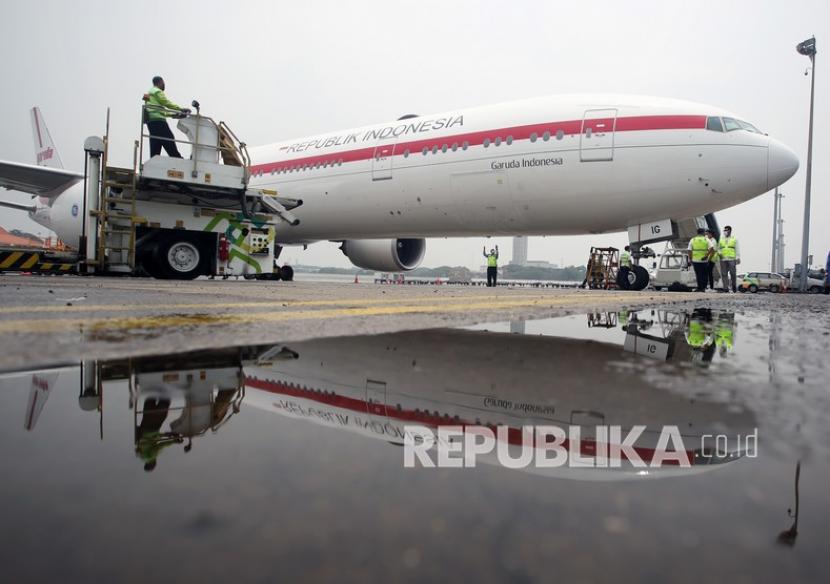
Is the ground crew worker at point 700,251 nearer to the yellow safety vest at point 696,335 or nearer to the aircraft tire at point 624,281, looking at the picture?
the aircraft tire at point 624,281

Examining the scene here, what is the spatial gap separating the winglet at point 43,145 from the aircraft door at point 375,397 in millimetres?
19457

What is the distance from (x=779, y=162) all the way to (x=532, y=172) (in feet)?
12.1

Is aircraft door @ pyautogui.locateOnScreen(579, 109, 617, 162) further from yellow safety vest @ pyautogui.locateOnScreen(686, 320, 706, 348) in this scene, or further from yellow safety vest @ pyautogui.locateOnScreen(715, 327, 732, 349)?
yellow safety vest @ pyautogui.locateOnScreen(715, 327, 732, 349)

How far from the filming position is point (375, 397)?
1.18 m

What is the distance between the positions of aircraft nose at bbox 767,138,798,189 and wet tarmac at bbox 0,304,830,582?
829 cm

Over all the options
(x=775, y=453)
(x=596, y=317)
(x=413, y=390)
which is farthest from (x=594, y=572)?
(x=596, y=317)

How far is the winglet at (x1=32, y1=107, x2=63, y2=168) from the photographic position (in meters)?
16.7

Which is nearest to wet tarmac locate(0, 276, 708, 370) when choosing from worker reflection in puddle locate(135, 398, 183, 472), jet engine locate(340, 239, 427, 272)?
worker reflection in puddle locate(135, 398, 183, 472)

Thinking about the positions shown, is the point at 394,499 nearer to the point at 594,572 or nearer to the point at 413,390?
the point at 594,572

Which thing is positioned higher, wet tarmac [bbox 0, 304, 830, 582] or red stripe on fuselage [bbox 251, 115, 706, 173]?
red stripe on fuselage [bbox 251, 115, 706, 173]

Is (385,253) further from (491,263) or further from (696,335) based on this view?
(696,335)

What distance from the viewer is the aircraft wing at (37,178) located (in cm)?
955

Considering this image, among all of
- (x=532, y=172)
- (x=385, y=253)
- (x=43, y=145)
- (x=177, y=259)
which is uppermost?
(x=43, y=145)

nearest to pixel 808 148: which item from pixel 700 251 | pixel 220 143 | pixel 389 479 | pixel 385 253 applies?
pixel 700 251
